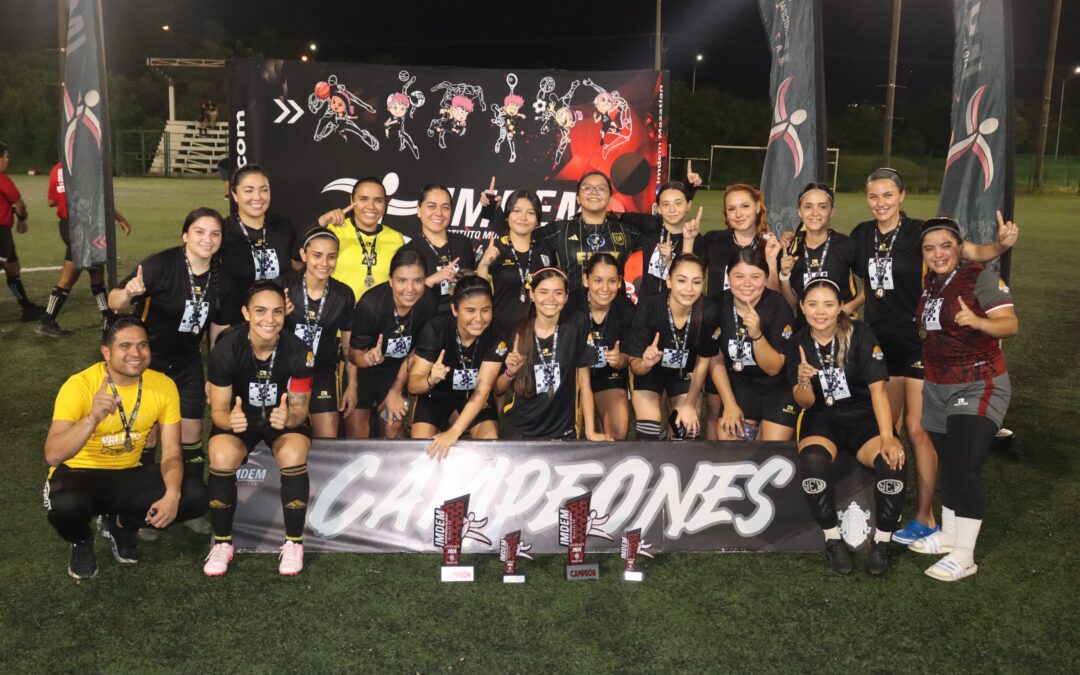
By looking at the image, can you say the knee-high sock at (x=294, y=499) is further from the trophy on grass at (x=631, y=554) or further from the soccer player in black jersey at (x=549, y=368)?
the trophy on grass at (x=631, y=554)

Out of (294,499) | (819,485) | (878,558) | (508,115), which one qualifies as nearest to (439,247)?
(294,499)

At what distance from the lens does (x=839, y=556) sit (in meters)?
4.82

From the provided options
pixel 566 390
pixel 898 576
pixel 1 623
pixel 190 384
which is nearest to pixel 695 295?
pixel 566 390

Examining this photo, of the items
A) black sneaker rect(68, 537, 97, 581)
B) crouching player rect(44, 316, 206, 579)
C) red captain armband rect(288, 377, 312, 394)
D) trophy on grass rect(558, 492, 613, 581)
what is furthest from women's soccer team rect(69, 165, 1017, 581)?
trophy on grass rect(558, 492, 613, 581)

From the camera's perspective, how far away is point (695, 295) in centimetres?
555

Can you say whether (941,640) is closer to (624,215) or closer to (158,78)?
(624,215)

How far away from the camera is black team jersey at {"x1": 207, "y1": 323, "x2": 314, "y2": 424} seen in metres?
4.86

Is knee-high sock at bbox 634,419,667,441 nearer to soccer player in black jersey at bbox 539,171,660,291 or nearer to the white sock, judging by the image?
soccer player in black jersey at bbox 539,171,660,291

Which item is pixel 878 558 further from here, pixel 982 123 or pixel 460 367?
pixel 982 123

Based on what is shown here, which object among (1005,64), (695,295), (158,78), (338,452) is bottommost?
(338,452)

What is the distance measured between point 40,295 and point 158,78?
53.0 m

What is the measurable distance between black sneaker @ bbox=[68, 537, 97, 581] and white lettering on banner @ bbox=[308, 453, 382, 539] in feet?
3.69

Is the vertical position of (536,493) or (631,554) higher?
(536,493)

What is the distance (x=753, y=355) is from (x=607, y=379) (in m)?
1.00
